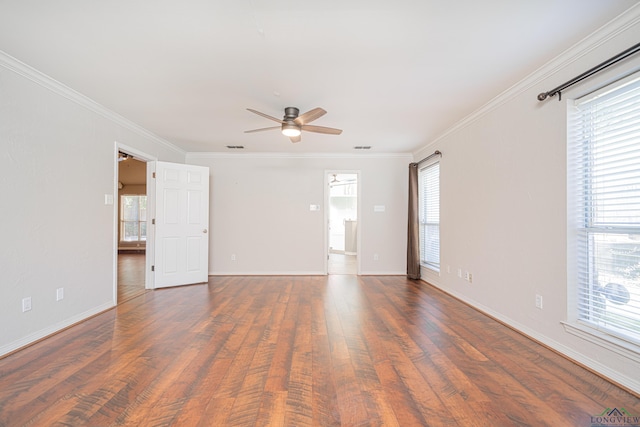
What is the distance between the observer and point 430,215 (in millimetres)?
5277

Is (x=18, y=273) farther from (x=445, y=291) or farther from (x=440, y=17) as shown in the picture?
(x=445, y=291)

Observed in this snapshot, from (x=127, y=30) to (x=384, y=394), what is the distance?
3021 millimetres

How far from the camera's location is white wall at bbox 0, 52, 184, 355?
2469 mm

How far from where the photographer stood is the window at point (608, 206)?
1975 millimetres

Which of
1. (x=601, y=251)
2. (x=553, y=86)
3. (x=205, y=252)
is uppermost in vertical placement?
(x=553, y=86)

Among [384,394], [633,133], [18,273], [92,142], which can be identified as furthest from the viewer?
[92,142]

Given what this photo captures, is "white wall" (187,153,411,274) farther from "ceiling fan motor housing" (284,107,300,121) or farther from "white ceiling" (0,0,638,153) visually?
"ceiling fan motor housing" (284,107,300,121)

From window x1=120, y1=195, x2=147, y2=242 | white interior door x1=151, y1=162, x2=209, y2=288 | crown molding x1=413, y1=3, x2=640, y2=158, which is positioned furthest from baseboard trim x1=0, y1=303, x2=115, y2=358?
window x1=120, y1=195, x2=147, y2=242

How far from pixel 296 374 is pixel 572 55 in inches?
128

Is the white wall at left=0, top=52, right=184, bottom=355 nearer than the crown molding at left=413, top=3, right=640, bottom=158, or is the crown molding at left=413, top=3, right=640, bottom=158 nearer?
the crown molding at left=413, top=3, right=640, bottom=158

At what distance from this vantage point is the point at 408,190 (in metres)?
5.78

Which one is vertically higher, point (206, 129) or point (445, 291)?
point (206, 129)

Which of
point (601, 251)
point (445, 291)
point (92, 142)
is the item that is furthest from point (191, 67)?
point (445, 291)

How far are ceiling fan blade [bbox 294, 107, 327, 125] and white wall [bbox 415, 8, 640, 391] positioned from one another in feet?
6.38
